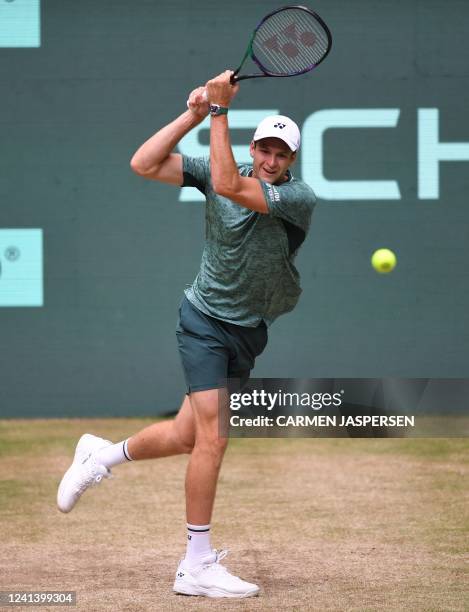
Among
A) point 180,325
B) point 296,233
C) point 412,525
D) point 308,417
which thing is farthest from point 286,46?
point 412,525

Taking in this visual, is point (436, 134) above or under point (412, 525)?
above

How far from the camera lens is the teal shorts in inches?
161

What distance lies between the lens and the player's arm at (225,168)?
3.80m

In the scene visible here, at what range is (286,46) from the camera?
4445 millimetres

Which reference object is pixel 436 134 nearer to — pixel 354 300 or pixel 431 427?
pixel 354 300

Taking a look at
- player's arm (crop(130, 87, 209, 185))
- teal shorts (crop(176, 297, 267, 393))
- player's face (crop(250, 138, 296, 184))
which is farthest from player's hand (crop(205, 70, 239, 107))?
teal shorts (crop(176, 297, 267, 393))

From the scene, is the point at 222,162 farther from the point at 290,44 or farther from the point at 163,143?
the point at 290,44

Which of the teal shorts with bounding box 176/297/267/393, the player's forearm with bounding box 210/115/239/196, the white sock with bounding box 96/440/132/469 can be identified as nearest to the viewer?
the player's forearm with bounding box 210/115/239/196

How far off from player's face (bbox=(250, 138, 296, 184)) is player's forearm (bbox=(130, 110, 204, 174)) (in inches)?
9.3

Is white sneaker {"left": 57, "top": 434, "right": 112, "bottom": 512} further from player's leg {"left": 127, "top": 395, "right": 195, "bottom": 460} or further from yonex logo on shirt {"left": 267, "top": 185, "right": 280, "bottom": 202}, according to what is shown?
yonex logo on shirt {"left": 267, "top": 185, "right": 280, "bottom": 202}

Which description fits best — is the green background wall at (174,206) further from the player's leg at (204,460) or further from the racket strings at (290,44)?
the player's leg at (204,460)

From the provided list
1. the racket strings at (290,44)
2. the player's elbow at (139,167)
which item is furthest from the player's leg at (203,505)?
the racket strings at (290,44)

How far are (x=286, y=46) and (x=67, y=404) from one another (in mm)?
4348

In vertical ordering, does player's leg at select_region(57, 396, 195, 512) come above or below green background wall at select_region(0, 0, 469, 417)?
below
